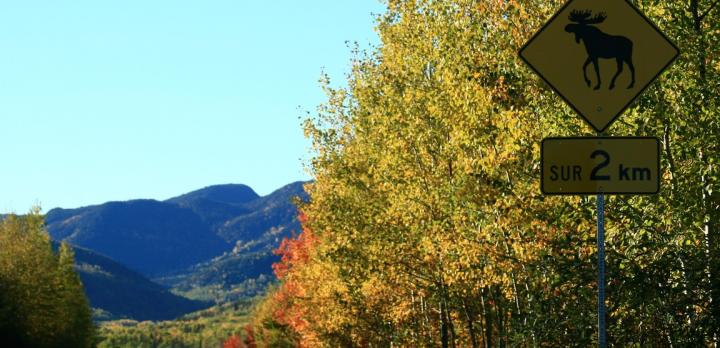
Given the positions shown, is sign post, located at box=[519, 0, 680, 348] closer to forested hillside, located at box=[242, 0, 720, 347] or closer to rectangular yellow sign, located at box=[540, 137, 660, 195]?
rectangular yellow sign, located at box=[540, 137, 660, 195]

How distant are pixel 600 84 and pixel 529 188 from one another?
7946 mm

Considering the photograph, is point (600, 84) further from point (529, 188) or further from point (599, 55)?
point (529, 188)

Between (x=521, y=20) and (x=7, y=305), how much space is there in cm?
6875

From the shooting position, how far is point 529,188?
1717cm

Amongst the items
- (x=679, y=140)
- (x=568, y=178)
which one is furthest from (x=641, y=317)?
(x=568, y=178)

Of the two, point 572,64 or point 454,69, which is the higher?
point 454,69

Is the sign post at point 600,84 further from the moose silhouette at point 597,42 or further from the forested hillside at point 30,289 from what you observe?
the forested hillside at point 30,289

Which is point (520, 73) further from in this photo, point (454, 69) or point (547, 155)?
point (547, 155)

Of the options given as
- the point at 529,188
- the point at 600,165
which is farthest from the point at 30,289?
the point at 600,165

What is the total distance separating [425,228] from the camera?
2364 centimetres

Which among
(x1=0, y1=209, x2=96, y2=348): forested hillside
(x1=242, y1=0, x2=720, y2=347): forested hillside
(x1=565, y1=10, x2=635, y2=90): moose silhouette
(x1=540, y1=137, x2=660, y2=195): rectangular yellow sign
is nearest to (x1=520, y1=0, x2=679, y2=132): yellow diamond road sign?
(x1=565, y1=10, x2=635, y2=90): moose silhouette

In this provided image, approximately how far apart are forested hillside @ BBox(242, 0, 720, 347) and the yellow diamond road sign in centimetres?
514

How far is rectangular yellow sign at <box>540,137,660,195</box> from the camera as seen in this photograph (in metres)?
9.10

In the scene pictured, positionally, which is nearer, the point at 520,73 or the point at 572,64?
the point at 572,64
